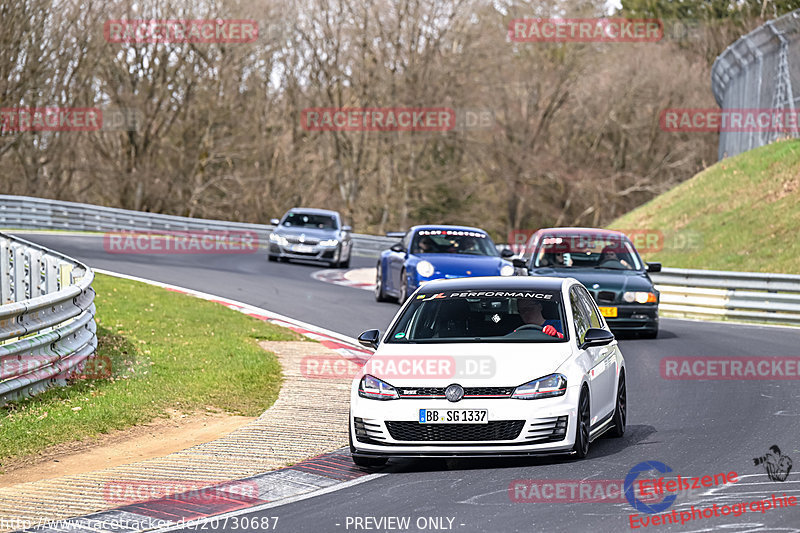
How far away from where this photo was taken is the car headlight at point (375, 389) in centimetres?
860

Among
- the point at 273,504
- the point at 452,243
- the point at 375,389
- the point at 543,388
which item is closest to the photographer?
the point at 273,504

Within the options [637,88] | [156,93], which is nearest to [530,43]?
[637,88]

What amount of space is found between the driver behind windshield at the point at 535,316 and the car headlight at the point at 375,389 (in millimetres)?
1522

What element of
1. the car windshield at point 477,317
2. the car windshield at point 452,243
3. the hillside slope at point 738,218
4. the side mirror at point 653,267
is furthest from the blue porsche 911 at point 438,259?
the car windshield at point 477,317

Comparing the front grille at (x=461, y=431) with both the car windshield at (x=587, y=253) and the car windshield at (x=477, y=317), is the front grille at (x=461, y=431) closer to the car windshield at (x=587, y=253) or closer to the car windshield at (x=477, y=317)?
the car windshield at (x=477, y=317)

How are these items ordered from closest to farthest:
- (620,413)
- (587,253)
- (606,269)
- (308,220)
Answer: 1. (620,413)
2. (606,269)
3. (587,253)
4. (308,220)

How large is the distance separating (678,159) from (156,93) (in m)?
26.1

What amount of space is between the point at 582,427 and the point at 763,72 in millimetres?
27734

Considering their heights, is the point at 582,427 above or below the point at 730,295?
above

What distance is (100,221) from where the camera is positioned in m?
42.8

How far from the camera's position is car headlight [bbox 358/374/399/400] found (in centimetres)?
860

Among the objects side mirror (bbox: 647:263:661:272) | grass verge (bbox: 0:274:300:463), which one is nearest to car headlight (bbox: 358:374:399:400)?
grass verge (bbox: 0:274:300:463)

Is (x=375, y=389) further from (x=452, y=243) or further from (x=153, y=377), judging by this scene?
(x=452, y=243)

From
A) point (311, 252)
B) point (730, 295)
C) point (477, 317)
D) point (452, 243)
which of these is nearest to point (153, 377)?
point (477, 317)
